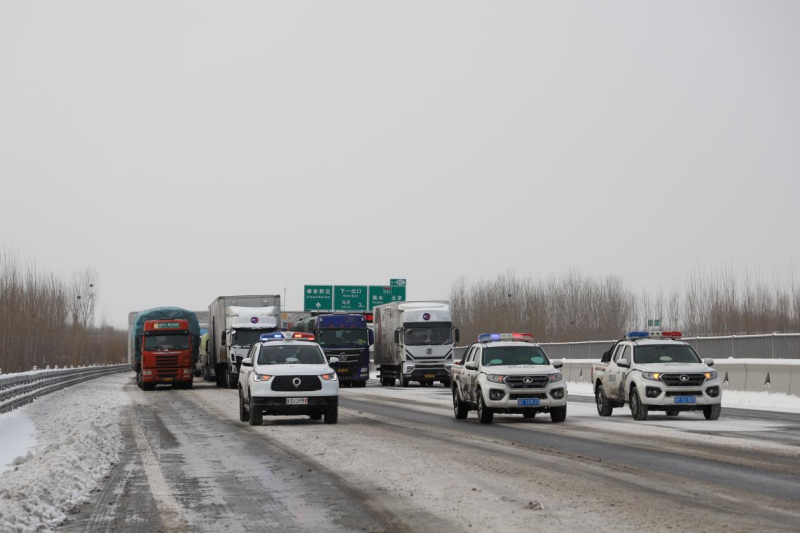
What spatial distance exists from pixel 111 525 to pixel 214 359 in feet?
143

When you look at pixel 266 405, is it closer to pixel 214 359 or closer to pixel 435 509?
pixel 435 509

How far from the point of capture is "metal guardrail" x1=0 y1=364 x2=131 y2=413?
89.2 feet

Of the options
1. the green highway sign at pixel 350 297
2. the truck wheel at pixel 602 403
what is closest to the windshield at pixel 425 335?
the truck wheel at pixel 602 403

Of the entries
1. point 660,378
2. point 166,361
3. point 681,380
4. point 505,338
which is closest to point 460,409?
point 505,338

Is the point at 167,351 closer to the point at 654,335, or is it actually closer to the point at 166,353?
the point at 166,353

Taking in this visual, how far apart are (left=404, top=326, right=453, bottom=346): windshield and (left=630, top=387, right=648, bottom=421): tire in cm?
2450

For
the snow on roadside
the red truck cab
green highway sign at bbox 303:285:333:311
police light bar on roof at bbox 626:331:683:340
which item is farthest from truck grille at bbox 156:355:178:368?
police light bar on roof at bbox 626:331:683:340

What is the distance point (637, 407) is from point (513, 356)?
3.08 metres

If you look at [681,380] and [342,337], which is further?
[342,337]

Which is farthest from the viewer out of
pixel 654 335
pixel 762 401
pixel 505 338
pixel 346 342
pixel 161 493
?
pixel 346 342

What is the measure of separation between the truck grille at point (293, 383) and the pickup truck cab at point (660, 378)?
729cm

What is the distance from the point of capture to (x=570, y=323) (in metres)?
94.6

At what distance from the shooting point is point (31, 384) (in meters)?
33.5

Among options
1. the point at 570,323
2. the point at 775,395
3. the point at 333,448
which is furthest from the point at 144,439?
the point at 570,323
